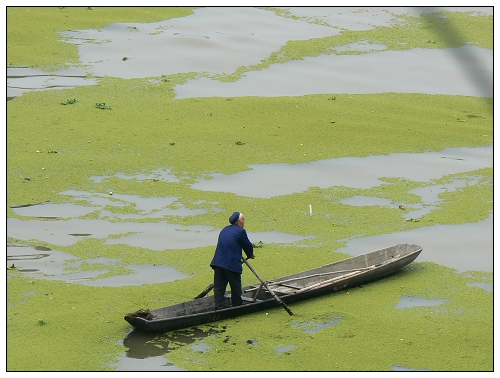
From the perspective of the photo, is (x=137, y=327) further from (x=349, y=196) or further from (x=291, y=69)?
(x=291, y=69)

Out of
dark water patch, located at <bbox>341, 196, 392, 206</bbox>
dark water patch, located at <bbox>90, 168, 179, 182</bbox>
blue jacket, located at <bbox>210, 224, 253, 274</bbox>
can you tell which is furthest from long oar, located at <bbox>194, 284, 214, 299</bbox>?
dark water patch, located at <bbox>90, 168, 179, 182</bbox>

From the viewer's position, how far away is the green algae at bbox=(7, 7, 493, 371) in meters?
7.20

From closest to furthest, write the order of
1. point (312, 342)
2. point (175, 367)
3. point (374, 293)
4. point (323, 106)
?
point (175, 367), point (312, 342), point (374, 293), point (323, 106)

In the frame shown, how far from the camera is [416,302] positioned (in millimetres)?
8430

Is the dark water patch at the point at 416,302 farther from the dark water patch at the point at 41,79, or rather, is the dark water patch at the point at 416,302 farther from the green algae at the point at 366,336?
the dark water patch at the point at 41,79

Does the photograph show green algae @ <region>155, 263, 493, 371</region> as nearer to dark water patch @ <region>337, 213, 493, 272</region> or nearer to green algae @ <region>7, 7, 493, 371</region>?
green algae @ <region>7, 7, 493, 371</region>

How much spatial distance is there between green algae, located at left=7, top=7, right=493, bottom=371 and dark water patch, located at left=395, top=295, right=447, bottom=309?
8 centimetres

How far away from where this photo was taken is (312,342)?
7.34 m

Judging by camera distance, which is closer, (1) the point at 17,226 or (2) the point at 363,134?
(1) the point at 17,226

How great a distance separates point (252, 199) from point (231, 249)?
3.23m

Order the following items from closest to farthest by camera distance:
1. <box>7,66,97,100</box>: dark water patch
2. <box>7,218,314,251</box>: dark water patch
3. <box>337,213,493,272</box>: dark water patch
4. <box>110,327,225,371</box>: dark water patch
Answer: <box>110,327,225,371</box>: dark water patch → <box>337,213,493,272</box>: dark water patch → <box>7,218,314,251</box>: dark water patch → <box>7,66,97,100</box>: dark water patch

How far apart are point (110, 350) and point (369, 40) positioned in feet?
41.4

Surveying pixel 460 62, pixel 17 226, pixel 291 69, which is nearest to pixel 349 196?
pixel 17 226

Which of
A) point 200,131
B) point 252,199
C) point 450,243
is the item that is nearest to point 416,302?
point 450,243
